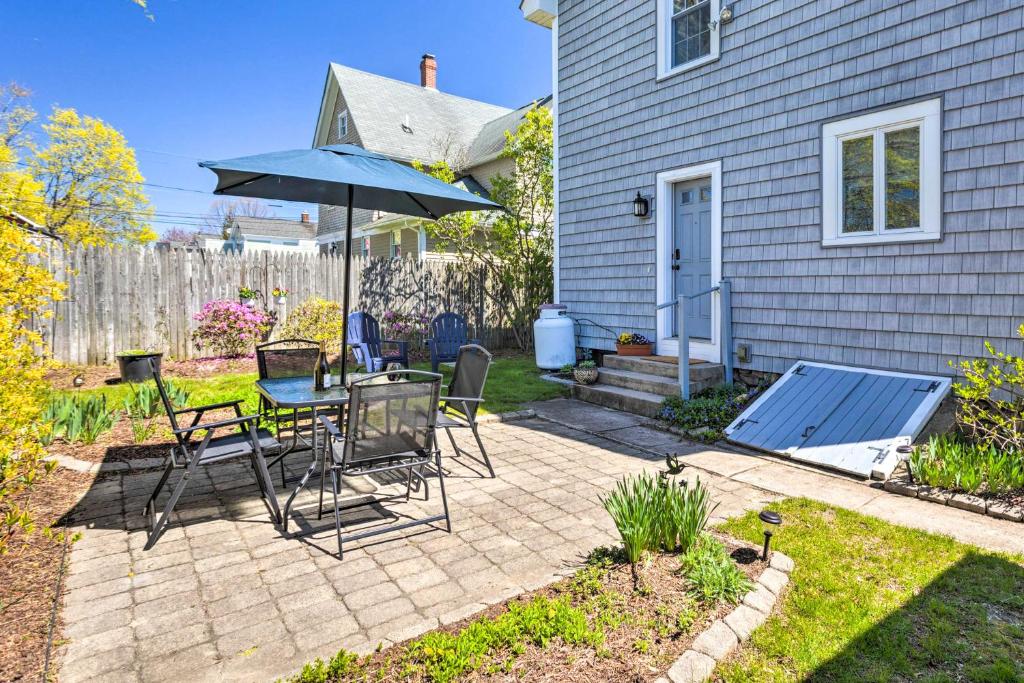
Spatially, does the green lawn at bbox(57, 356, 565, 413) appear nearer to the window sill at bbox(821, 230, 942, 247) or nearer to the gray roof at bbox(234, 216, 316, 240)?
the window sill at bbox(821, 230, 942, 247)

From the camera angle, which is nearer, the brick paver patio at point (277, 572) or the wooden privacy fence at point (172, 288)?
the brick paver patio at point (277, 572)

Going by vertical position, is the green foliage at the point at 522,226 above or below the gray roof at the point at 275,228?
below

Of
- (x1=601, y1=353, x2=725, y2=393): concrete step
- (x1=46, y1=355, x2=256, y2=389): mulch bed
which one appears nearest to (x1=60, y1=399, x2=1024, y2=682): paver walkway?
(x1=601, y1=353, x2=725, y2=393): concrete step

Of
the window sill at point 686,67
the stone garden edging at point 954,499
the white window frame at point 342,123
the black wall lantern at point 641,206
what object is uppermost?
the white window frame at point 342,123

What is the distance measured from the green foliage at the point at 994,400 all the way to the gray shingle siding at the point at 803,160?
303mm

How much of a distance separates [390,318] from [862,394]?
7811 mm

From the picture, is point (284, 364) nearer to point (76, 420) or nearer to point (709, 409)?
point (76, 420)

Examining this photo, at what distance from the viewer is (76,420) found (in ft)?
15.8

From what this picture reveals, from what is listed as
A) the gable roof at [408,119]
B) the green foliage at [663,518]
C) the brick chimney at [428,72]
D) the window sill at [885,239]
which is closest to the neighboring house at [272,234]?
the gable roof at [408,119]

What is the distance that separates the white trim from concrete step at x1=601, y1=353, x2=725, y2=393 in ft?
0.89

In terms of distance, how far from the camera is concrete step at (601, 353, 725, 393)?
644 centimetres

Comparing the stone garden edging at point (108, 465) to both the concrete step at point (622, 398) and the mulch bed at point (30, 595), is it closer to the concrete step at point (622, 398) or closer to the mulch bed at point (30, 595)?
the mulch bed at point (30, 595)

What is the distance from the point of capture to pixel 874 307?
5379 mm

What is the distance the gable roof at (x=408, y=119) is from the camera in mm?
16984
